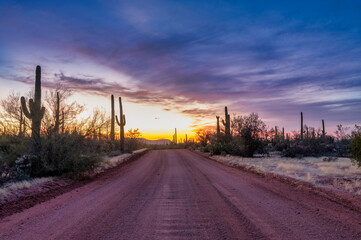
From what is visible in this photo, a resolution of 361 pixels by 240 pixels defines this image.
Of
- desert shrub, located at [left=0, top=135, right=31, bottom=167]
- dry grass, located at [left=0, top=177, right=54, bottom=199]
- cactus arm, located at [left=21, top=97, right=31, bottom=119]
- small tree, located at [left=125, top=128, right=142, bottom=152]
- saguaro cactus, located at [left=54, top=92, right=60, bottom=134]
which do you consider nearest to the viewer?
dry grass, located at [left=0, top=177, right=54, bottom=199]

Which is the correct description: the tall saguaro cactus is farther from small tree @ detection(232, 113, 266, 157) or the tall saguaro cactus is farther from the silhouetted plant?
small tree @ detection(232, 113, 266, 157)

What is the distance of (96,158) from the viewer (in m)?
14.1

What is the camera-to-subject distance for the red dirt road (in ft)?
16.3

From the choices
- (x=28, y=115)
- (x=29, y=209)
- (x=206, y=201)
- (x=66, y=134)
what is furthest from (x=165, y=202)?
(x=28, y=115)

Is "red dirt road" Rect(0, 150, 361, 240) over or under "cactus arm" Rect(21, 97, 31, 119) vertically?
under

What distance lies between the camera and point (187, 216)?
6023 mm

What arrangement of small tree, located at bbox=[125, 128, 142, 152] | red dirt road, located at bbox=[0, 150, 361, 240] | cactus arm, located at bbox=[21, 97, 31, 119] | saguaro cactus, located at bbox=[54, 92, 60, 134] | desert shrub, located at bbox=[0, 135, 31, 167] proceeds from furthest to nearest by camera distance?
small tree, located at bbox=[125, 128, 142, 152] < saguaro cactus, located at bbox=[54, 92, 60, 134] < cactus arm, located at bbox=[21, 97, 31, 119] < desert shrub, located at bbox=[0, 135, 31, 167] < red dirt road, located at bbox=[0, 150, 361, 240]

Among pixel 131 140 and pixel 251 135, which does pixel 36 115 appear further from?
pixel 131 140

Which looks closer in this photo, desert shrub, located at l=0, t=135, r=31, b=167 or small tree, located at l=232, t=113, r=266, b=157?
desert shrub, located at l=0, t=135, r=31, b=167

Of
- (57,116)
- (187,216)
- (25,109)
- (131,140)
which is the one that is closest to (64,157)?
(57,116)

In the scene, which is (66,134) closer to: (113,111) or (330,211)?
(330,211)

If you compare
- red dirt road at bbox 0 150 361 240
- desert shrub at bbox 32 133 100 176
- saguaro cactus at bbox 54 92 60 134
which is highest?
saguaro cactus at bbox 54 92 60 134

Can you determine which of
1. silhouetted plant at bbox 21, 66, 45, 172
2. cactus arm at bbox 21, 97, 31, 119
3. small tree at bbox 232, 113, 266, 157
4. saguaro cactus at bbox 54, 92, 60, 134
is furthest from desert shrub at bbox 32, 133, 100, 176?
small tree at bbox 232, 113, 266, 157

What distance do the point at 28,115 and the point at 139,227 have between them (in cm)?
1120
